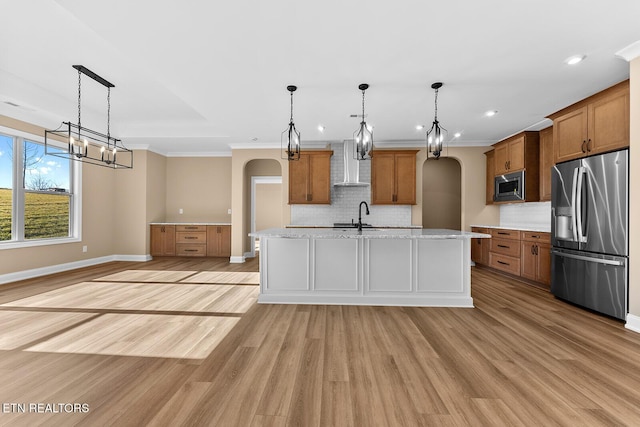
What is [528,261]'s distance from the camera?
4598 mm

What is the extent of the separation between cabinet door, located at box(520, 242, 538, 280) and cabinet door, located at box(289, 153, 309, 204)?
157 inches

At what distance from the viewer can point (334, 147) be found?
6.51 metres

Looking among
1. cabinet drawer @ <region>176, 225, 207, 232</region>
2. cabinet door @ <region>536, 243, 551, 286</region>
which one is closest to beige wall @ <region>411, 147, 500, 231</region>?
cabinet door @ <region>536, 243, 551, 286</region>

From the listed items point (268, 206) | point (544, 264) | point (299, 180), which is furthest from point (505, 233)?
point (268, 206)

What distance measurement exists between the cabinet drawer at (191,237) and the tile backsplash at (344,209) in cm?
226

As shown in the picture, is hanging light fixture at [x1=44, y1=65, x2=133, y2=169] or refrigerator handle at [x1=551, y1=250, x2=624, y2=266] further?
hanging light fixture at [x1=44, y1=65, x2=133, y2=169]

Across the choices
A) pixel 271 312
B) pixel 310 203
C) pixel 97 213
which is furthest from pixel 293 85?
pixel 97 213

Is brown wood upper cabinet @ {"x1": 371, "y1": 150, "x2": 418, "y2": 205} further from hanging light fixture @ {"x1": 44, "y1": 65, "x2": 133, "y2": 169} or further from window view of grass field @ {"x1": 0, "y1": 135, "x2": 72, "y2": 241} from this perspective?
window view of grass field @ {"x1": 0, "y1": 135, "x2": 72, "y2": 241}

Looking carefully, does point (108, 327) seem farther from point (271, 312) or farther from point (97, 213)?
point (97, 213)

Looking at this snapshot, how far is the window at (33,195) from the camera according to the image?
4.59m

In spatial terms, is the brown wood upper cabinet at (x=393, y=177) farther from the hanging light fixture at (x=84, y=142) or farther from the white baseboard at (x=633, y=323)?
the hanging light fixture at (x=84, y=142)

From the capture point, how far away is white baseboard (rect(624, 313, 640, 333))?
2748 mm

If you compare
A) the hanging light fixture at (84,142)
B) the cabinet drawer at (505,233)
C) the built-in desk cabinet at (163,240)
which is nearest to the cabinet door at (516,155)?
the cabinet drawer at (505,233)

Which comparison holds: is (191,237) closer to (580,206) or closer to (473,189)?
(473,189)
